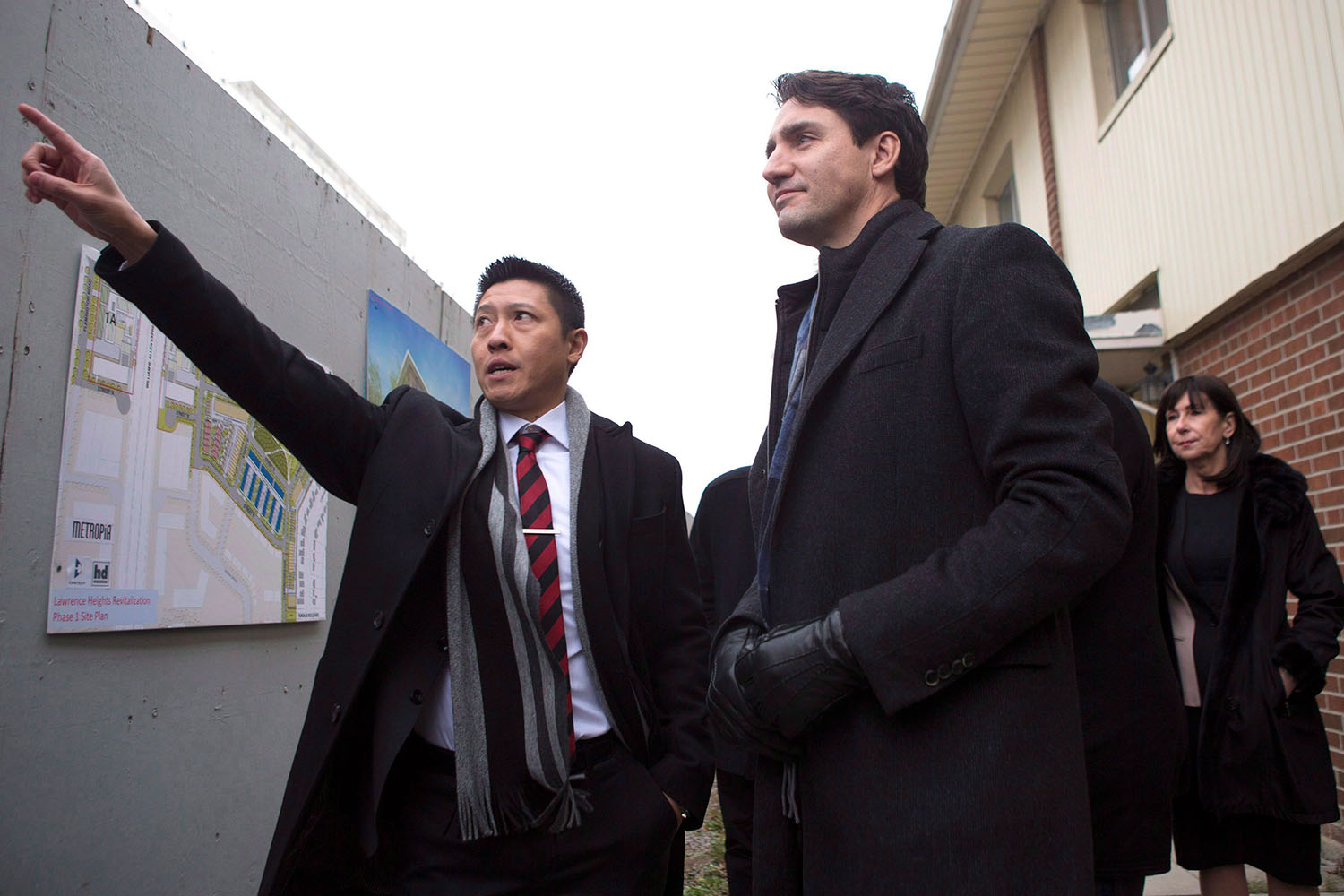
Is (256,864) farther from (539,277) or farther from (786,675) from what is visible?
(786,675)

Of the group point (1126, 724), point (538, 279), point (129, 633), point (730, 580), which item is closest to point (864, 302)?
point (1126, 724)

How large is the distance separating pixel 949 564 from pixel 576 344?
64.1 inches

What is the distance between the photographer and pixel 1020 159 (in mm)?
10023

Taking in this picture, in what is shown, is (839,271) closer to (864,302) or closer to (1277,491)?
(864,302)

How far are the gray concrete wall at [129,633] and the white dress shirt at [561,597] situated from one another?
41.4 inches

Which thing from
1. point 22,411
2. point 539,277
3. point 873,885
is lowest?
point 873,885

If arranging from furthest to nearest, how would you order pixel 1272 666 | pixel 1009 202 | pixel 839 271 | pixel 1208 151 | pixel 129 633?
1. pixel 1009 202
2. pixel 1208 151
3. pixel 1272 666
4. pixel 129 633
5. pixel 839 271

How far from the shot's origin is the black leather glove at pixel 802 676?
1.29m

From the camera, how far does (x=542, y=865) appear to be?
6.34ft

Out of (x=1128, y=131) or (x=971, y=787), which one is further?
(x=1128, y=131)

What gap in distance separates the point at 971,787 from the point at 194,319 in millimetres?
1594

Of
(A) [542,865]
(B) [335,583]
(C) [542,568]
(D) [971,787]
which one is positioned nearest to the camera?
(D) [971,787]

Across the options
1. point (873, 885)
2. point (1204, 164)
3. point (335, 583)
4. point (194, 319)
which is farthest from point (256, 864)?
point (1204, 164)

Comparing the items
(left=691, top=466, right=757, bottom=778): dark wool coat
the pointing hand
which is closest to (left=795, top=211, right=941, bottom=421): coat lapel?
the pointing hand
